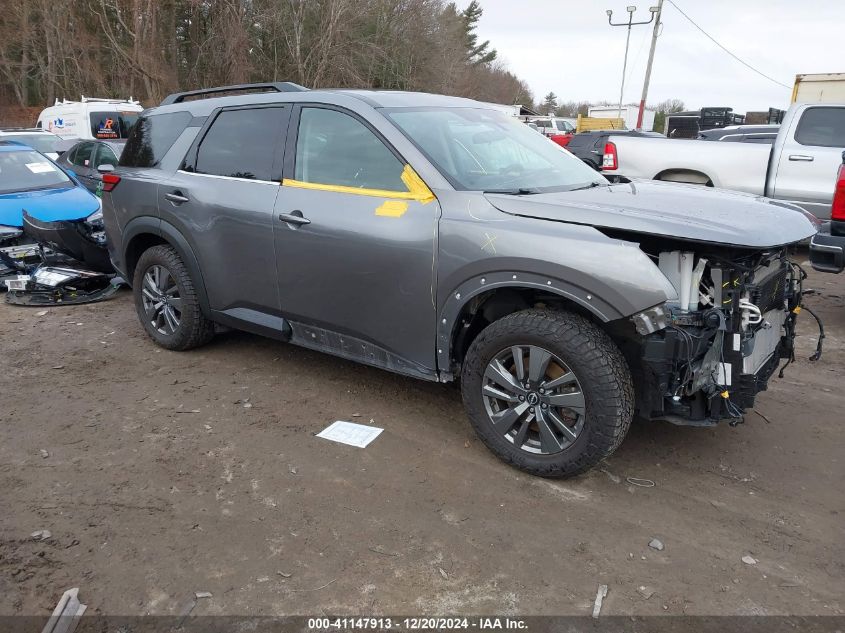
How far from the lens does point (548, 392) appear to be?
3.13m

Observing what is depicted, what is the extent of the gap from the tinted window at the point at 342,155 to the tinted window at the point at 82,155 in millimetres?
9803

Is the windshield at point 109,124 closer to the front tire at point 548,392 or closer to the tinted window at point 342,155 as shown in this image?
the tinted window at point 342,155

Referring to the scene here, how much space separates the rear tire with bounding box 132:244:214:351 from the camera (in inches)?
188

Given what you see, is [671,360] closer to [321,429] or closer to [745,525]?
[745,525]

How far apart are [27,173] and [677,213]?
8.53m

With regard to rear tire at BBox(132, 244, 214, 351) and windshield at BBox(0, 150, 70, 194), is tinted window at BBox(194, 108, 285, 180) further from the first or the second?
windshield at BBox(0, 150, 70, 194)

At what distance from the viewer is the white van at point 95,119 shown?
1686 centimetres

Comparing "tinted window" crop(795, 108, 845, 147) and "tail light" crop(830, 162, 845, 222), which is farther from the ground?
"tinted window" crop(795, 108, 845, 147)

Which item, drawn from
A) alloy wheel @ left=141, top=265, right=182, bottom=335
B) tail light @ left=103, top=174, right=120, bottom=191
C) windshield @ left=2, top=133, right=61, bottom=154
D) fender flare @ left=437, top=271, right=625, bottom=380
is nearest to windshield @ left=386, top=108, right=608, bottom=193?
fender flare @ left=437, top=271, right=625, bottom=380

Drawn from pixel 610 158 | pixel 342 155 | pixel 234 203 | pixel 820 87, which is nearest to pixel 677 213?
pixel 342 155

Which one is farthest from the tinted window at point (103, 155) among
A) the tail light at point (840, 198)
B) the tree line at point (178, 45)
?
the tree line at point (178, 45)

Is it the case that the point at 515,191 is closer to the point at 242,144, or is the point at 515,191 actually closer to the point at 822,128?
the point at 242,144

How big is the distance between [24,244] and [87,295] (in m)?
1.29

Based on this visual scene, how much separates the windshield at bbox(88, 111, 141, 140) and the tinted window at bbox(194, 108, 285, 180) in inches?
572
